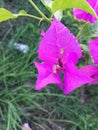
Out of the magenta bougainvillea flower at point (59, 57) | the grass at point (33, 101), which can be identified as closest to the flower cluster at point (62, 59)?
the magenta bougainvillea flower at point (59, 57)

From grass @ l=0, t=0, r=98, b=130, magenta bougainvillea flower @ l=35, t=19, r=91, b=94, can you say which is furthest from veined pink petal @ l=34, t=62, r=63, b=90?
grass @ l=0, t=0, r=98, b=130

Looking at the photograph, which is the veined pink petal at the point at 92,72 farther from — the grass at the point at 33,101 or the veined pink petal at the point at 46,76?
the grass at the point at 33,101

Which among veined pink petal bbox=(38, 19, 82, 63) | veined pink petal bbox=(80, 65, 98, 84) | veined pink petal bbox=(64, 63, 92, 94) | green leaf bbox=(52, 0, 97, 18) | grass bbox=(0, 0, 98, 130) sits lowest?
grass bbox=(0, 0, 98, 130)

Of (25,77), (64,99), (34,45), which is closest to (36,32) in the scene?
(34,45)

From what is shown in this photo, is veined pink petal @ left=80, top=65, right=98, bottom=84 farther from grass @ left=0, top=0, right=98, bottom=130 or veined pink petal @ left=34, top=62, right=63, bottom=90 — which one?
grass @ left=0, top=0, right=98, bottom=130

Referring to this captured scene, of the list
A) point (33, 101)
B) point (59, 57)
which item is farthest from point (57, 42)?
point (33, 101)

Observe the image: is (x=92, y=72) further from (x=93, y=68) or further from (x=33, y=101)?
(x=33, y=101)

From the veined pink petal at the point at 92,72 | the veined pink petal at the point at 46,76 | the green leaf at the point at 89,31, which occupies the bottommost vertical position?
the veined pink petal at the point at 92,72

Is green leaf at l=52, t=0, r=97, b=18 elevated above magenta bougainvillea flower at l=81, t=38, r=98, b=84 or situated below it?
above
